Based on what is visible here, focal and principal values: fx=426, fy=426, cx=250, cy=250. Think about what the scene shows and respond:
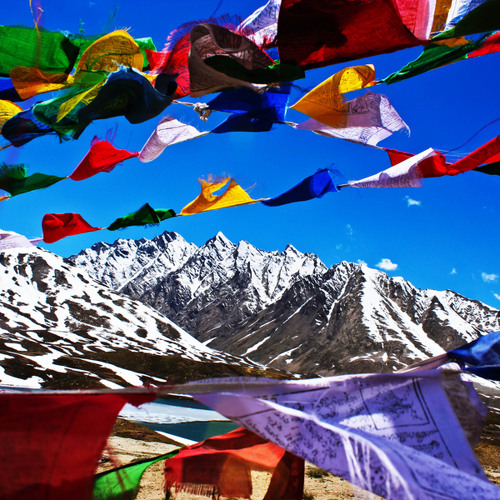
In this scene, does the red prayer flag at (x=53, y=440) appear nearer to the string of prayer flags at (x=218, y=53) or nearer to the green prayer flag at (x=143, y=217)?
the string of prayer flags at (x=218, y=53)

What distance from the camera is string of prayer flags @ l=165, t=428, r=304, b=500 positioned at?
3.77 metres

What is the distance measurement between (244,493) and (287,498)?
48 cm

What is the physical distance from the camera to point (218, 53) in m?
4.04

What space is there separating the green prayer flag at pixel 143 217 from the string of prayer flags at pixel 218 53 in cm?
332

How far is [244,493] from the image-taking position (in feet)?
12.8

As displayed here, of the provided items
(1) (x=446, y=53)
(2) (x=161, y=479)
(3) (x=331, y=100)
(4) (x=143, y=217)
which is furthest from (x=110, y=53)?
(2) (x=161, y=479)

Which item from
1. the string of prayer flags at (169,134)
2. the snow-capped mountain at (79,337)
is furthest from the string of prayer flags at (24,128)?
the snow-capped mountain at (79,337)

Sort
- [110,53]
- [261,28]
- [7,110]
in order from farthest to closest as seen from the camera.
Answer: [7,110] < [110,53] < [261,28]

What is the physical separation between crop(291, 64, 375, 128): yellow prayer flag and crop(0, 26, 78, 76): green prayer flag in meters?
2.74

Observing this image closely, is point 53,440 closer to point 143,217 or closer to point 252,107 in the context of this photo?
point 252,107

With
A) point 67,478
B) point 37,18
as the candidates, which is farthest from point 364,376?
point 37,18

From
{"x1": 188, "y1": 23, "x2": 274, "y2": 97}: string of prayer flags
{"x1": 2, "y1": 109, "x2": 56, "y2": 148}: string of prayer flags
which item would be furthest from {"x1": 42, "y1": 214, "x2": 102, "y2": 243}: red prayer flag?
{"x1": 188, "y1": 23, "x2": 274, "y2": 97}: string of prayer flags

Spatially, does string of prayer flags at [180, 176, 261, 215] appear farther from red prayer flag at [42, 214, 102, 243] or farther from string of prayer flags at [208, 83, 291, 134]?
red prayer flag at [42, 214, 102, 243]

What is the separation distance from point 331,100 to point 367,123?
0.53m
